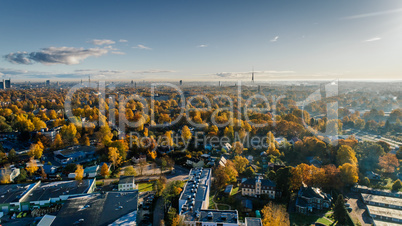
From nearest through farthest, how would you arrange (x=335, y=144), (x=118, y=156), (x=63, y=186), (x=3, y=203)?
(x=3, y=203) → (x=63, y=186) → (x=118, y=156) → (x=335, y=144)

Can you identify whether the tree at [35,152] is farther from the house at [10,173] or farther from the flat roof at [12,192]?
the flat roof at [12,192]

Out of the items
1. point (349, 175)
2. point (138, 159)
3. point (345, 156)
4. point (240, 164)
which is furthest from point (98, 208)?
point (345, 156)

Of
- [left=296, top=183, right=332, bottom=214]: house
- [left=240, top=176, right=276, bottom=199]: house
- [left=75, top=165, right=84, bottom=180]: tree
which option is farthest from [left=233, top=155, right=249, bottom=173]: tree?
[left=75, top=165, right=84, bottom=180]: tree

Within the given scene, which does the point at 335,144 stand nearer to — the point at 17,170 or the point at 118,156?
the point at 118,156

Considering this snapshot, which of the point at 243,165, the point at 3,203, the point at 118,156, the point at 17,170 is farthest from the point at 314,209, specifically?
the point at 17,170

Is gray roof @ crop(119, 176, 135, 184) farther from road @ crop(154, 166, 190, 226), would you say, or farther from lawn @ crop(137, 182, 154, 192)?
road @ crop(154, 166, 190, 226)

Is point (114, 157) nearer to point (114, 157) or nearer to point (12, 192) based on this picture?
point (114, 157)
